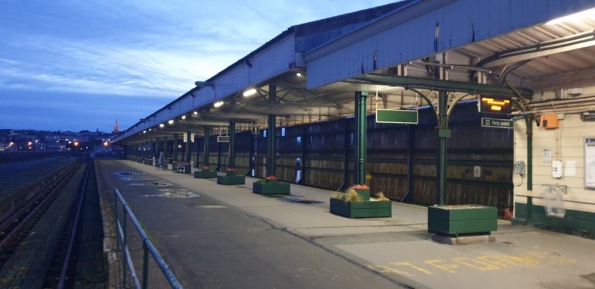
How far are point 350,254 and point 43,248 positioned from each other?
944 centimetres

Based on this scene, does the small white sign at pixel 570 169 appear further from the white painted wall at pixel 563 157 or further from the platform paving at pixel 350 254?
the platform paving at pixel 350 254

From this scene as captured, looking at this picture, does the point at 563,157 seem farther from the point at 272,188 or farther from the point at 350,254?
the point at 272,188

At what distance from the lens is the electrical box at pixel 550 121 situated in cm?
1082

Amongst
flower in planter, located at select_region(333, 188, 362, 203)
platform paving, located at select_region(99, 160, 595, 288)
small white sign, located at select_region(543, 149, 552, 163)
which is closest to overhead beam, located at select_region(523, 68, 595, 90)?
small white sign, located at select_region(543, 149, 552, 163)

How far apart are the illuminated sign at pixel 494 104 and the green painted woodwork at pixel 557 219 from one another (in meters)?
2.77

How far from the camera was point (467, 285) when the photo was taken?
6.42m

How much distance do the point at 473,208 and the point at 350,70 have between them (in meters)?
4.13

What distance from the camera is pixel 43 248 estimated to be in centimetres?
1284

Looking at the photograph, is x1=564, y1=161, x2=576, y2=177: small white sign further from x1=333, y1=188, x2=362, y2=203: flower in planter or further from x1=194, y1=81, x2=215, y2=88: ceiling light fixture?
x1=194, y1=81, x2=215, y2=88: ceiling light fixture

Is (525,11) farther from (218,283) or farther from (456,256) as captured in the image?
(218,283)

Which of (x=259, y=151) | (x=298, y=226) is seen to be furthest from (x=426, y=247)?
(x=259, y=151)

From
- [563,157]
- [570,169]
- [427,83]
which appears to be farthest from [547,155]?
[427,83]

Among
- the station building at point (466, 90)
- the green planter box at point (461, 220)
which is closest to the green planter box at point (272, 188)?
the station building at point (466, 90)

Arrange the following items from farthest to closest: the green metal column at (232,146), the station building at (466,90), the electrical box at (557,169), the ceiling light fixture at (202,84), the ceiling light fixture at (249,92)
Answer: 1. the green metal column at (232,146)
2. the ceiling light fixture at (202,84)
3. the ceiling light fixture at (249,92)
4. the electrical box at (557,169)
5. the station building at (466,90)
